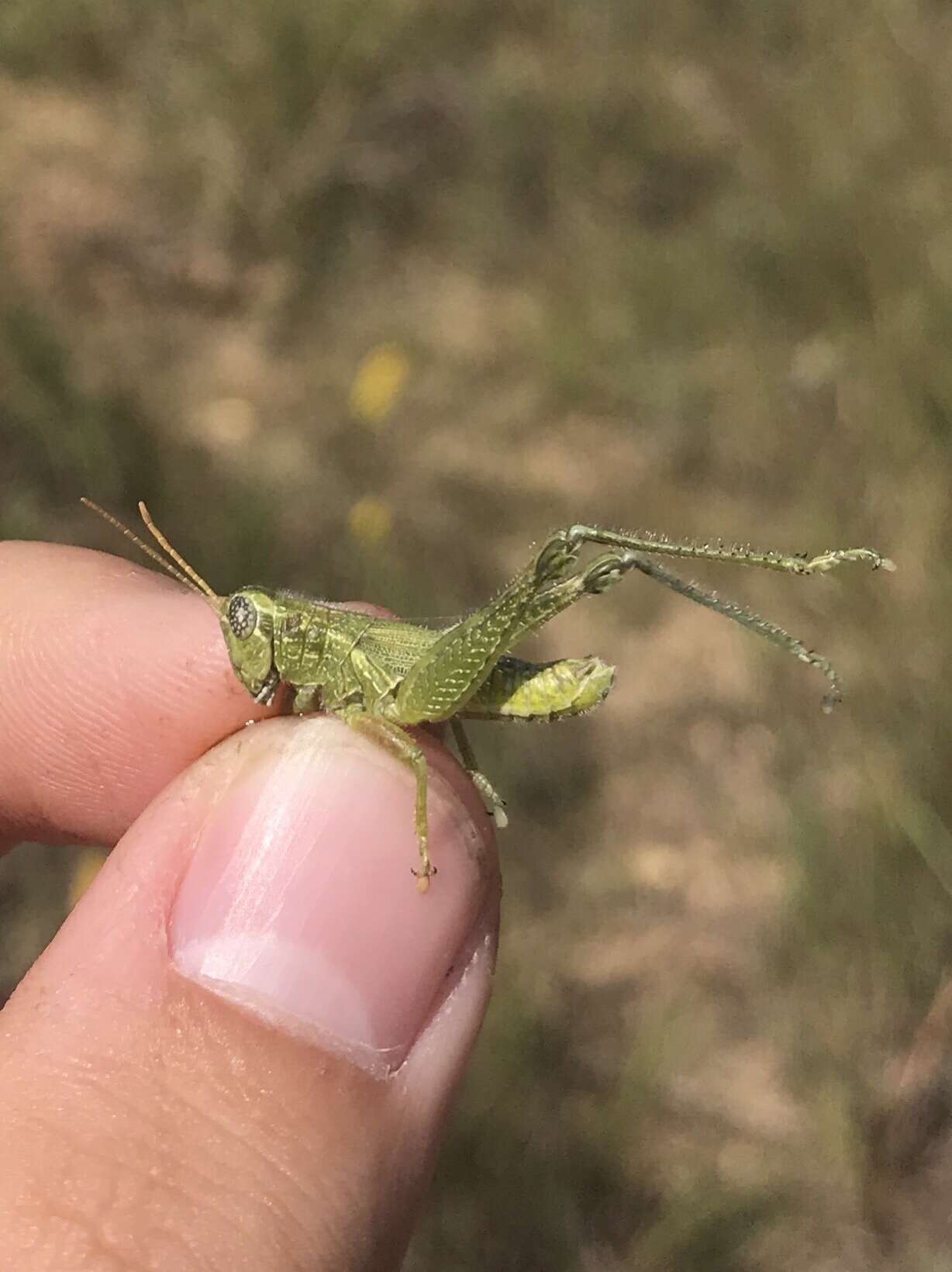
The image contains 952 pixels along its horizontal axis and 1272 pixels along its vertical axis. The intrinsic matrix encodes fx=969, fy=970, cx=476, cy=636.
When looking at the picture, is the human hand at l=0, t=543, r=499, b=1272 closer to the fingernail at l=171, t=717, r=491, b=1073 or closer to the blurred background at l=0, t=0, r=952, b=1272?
the fingernail at l=171, t=717, r=491, b=1073

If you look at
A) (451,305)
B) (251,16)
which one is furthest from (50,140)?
(451,305)

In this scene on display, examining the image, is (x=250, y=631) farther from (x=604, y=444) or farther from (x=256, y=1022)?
(x=604, y=444)

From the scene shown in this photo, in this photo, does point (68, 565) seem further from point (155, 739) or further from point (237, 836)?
point (237, 836)

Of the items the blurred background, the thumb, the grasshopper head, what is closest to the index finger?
the grasshopper head

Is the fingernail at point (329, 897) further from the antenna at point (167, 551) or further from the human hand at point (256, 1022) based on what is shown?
the antenna at point (167, 551)

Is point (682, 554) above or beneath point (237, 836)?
above

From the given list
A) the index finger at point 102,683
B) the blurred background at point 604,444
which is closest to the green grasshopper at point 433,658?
the index finger at point 102,683
